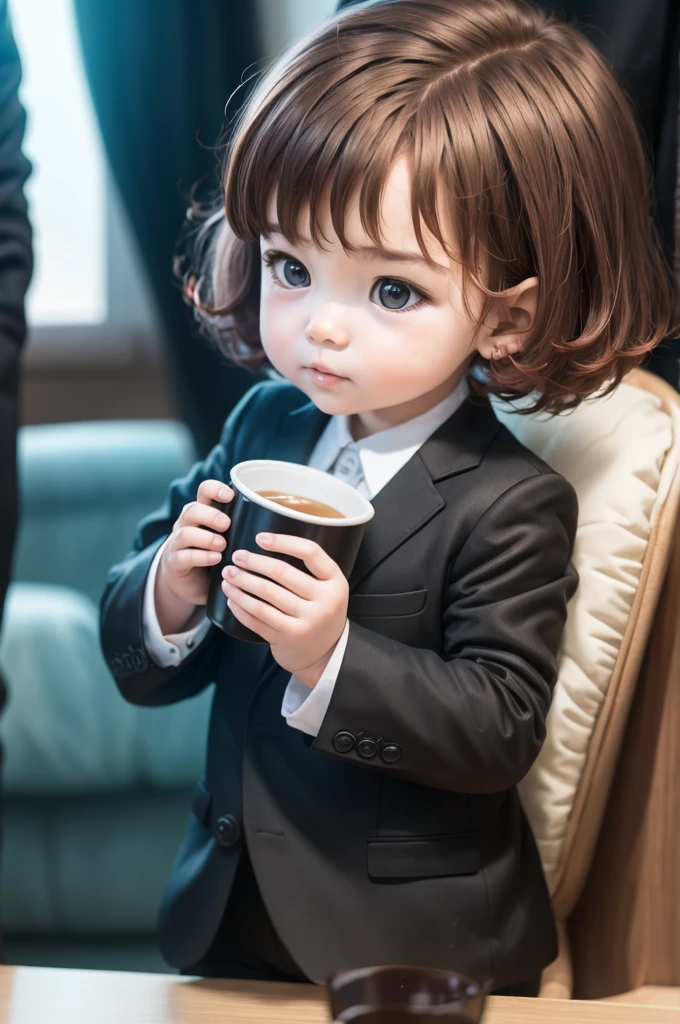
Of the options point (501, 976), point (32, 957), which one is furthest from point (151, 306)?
point (501, 976)

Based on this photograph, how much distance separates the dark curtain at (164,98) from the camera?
198 cm

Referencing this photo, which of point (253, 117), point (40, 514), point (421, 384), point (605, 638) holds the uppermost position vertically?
point (253, 117)

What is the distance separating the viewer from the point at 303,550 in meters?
0.78

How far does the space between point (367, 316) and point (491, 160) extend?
6.1 inches

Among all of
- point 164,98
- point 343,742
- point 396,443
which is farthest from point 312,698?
point 164,98

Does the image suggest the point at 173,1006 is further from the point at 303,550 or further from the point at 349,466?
the point at 349,466

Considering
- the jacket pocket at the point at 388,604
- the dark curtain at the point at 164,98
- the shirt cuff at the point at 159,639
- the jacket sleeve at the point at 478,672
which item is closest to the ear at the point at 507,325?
the jacket sleeve at the point at 478,672

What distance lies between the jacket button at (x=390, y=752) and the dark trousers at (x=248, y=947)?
19 cm

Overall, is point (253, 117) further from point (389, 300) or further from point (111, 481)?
point (111, 481)

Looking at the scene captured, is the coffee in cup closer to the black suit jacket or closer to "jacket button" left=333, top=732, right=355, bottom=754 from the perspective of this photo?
the black suit jacket

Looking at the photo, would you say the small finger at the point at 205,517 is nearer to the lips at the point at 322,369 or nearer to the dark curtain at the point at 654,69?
the lips at the point at 322,369

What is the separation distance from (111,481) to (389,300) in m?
1.34

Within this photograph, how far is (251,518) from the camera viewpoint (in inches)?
31.4

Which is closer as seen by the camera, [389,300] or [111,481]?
[389,300]
